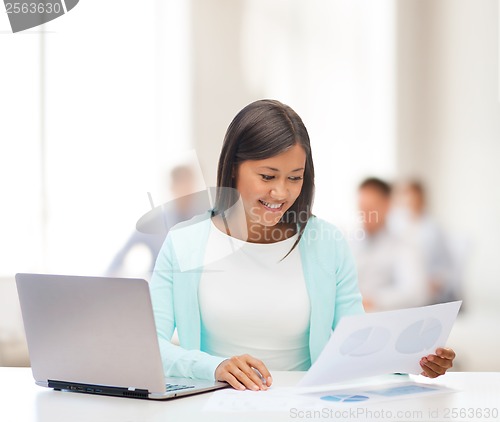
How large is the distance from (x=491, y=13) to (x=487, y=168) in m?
0.90

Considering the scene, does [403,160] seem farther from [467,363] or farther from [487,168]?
[467,363]

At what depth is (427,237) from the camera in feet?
14.5

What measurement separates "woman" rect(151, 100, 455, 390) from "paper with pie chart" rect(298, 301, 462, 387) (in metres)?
0.33

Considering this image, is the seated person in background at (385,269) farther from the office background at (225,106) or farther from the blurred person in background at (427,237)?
the office background at (225,106)

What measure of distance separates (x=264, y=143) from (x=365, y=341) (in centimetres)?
55

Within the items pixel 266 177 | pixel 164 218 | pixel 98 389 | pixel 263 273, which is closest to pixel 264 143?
pixel 266 177

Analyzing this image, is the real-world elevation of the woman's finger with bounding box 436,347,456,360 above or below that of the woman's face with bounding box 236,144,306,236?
below

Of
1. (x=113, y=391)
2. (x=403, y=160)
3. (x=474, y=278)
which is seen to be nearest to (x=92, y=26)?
(x=403, y=160)

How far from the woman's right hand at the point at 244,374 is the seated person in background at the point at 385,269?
251cm

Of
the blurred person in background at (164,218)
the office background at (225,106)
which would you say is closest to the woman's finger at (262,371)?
the blurred person in background at (164,218)

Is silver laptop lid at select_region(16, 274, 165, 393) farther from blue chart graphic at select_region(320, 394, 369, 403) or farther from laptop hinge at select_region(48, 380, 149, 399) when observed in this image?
blue chart graphic at select_region(320, 394, 369, 403)

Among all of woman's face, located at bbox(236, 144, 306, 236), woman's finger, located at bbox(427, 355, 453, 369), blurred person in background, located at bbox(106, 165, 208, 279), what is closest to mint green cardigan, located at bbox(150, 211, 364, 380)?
woman's face, located at bbox(236, 144, 306, 236)

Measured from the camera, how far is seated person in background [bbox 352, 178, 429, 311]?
395 centimetres

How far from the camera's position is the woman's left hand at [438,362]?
54.1 inches
